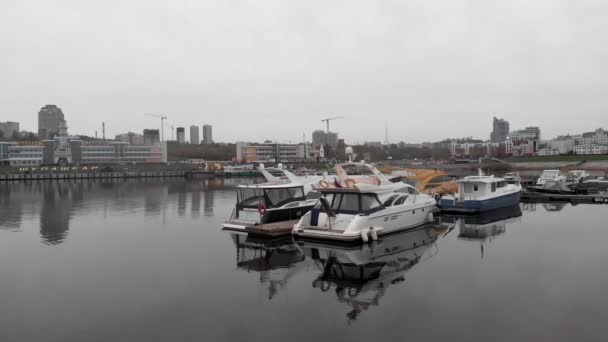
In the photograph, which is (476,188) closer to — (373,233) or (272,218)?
(373,233)

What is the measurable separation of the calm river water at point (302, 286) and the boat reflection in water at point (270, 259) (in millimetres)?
45

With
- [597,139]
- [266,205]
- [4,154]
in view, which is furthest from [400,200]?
[597,139]

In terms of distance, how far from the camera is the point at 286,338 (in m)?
8.76

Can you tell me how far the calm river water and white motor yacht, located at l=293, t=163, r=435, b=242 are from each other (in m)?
0.59

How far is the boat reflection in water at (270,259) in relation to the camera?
13.1m

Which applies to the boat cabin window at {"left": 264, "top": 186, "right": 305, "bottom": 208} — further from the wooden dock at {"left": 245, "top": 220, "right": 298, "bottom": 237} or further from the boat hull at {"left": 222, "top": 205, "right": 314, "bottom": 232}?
the wooden dock at {"left": 245, "top": 220, "right": 298, "bottom": 237}

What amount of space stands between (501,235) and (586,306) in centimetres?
961

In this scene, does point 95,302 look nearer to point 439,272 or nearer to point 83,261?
point 83,261

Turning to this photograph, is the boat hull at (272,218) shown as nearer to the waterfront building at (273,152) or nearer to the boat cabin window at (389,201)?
the boat cabin window at (389,201)

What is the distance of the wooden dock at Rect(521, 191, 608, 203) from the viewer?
31.0 metres

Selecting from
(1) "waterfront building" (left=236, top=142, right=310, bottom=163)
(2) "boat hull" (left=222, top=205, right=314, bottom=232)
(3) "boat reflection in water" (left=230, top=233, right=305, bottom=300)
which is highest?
(1) "waterfront building" (left=236, top=142, right=310, bottom=163)

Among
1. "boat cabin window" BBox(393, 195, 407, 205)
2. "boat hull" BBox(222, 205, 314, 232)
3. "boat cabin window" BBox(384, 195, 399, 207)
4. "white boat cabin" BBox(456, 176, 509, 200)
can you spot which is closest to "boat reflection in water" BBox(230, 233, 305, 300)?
"boat hull" BBox(222, 205, 314, 232)

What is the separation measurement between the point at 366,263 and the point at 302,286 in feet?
10.6

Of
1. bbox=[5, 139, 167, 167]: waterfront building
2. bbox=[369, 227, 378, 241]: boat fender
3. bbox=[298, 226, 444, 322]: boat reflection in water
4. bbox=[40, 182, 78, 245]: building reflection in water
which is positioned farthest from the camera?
bbox=[5, 139, 167, 167]: waterfront building
